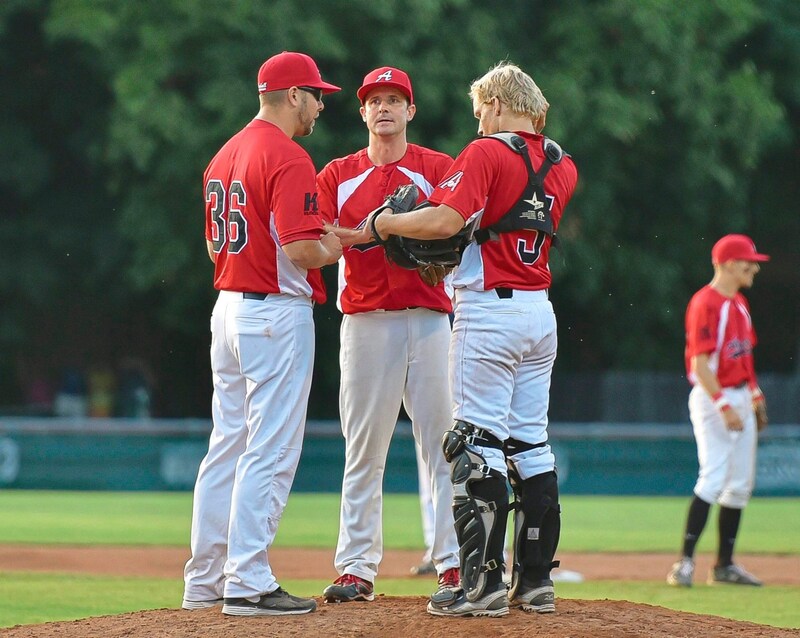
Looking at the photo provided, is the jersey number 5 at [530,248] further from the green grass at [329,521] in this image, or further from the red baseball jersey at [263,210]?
the green grass at [329,521]

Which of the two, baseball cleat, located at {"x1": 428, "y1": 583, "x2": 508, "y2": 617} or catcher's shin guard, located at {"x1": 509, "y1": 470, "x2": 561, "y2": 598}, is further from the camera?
catcher's shin guard, located at {"x1": 509, "y1": 470, "x2": 561, "y2": 598}

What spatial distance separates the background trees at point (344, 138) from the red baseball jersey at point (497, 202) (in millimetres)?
14539

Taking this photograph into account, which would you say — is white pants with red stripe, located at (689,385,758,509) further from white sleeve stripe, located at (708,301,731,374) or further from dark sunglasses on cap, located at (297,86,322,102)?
dark sunglasses on cap, located at (297,86,322,102)

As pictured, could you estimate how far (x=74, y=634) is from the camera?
19.5ft

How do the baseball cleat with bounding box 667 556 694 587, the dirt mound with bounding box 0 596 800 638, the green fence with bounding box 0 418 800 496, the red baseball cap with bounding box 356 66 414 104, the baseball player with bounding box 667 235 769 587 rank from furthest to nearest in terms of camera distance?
the green fence with bounding box 0 418 800 496, the baseball player with bounding box 667 235 769 587, the baseball cleat with bounding box 667 556 694 587, the red baseball cap with bounding box 356 66 414 104, the dirt mound with bounding box 0 596 800 638

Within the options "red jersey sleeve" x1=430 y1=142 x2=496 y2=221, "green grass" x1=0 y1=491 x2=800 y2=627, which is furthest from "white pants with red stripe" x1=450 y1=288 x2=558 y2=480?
"green grass" x1=0 y1=491 x2=800 y2=627

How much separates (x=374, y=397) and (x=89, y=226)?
18.8 m

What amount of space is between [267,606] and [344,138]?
52.0ft

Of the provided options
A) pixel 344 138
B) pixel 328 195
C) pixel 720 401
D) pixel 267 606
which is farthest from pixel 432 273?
pixel 344 138

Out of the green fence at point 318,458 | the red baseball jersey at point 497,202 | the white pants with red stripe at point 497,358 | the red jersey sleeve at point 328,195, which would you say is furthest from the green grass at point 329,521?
the red baseball jersey at point 497,202

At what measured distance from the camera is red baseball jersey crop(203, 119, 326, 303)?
600cm

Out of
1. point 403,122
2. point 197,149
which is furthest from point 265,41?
point 403,122

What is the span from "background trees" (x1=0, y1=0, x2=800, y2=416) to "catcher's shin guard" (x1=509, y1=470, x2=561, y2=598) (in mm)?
14762

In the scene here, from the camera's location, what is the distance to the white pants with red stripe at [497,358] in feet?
19.6
